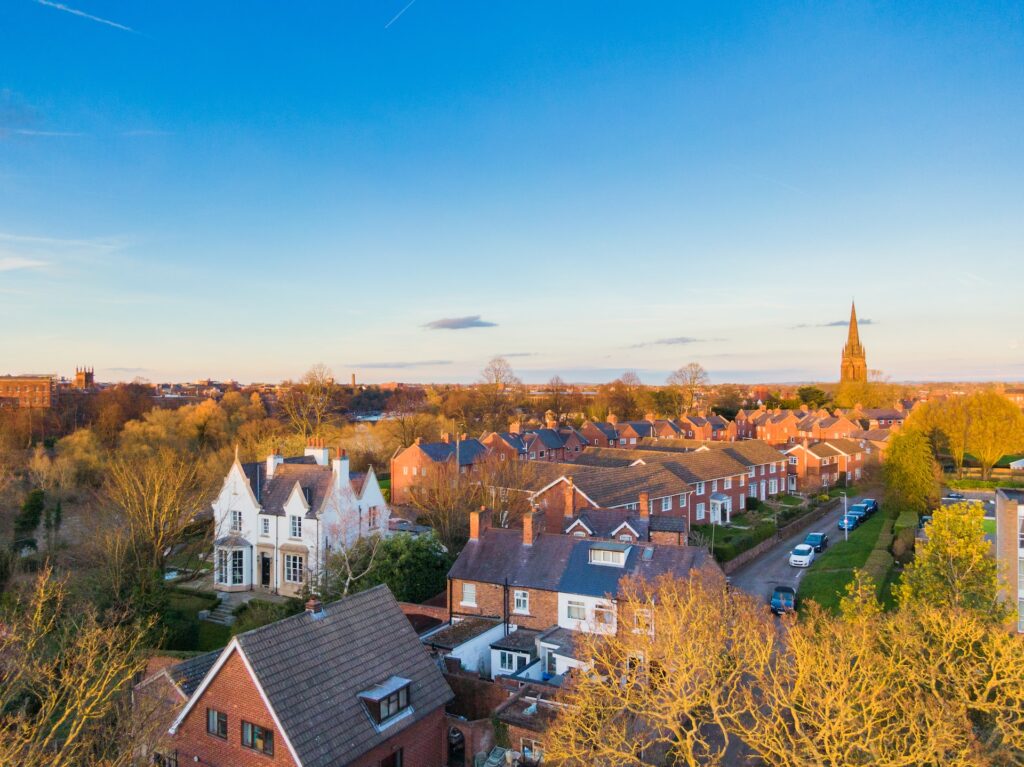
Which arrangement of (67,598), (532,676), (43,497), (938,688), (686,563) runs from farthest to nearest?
(43,497)
(67,598)
(686,563)
(532,676)
(938,688)

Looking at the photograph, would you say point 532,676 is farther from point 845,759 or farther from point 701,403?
point 701,403

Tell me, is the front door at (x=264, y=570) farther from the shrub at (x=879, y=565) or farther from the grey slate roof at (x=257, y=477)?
the shrub at (x=879, y=565)

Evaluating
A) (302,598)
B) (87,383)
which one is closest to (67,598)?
(302,598)

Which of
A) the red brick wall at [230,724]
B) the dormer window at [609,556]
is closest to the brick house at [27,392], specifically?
the red brick wall at [230,724]

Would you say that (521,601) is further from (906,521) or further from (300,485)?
(906,521)

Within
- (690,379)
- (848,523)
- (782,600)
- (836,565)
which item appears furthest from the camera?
(690,379)

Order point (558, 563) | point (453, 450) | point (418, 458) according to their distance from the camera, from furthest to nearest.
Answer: point (453, 450) < point (418, 458) < point (558, 563)

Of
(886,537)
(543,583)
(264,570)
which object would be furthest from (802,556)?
(264,570)
